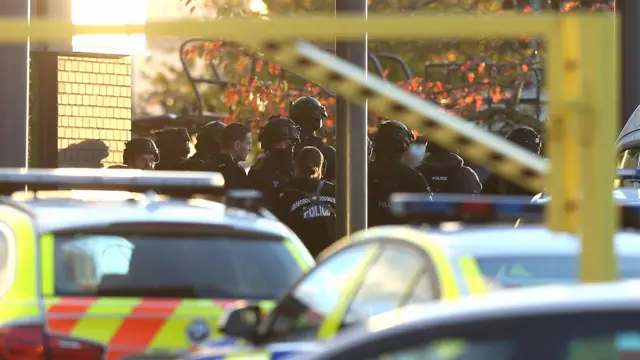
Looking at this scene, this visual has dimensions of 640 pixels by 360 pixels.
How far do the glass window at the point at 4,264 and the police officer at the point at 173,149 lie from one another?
19.0 ft

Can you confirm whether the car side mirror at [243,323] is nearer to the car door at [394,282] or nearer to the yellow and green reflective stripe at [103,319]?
the car door at [394,282]

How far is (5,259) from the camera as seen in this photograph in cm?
742

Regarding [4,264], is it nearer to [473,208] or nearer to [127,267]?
[127,267]

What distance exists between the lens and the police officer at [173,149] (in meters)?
13.4

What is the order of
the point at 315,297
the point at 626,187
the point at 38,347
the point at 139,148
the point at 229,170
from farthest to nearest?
the point at 139,148
the point at 229,170
the point at 626,187
the point at 38,347
the point at 315,297

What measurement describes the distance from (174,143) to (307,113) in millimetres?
1213

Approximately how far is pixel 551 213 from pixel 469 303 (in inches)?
36.2

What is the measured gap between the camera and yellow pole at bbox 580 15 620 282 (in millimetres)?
4258

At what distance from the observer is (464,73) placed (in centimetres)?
2920

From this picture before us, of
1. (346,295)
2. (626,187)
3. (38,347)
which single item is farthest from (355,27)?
(626,187)

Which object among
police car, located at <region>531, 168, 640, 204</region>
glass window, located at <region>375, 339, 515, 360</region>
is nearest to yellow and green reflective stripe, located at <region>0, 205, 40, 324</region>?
police car, located at <region>531, 168, 640, 204</region>

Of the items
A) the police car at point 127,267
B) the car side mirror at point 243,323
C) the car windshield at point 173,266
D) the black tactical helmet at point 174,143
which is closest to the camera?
the car side mirror at point 243,323

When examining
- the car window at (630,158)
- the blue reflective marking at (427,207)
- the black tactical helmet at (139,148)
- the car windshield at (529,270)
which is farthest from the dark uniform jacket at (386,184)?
the car window at (630,158)

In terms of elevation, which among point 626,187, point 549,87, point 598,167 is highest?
point 549,87
